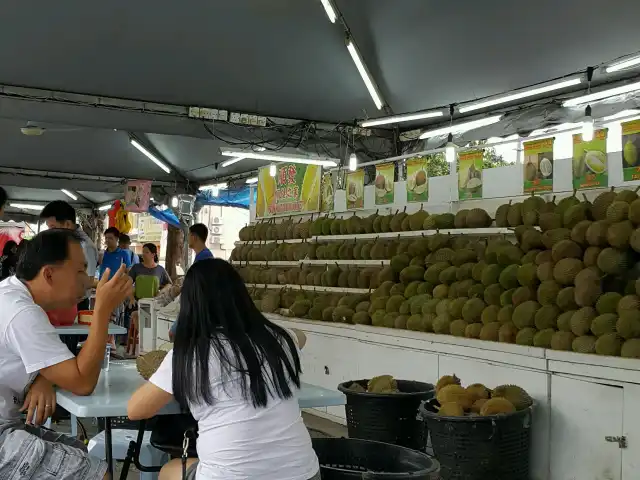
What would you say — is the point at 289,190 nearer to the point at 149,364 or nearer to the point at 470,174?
the point at 470,174

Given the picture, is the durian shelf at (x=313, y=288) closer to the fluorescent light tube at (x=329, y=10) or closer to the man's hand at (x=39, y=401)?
the fluorescent light tube at (x=329, y=10)

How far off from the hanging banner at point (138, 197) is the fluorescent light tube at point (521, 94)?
801 centimetres

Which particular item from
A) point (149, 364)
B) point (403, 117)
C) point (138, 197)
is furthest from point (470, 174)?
point (138, 197)

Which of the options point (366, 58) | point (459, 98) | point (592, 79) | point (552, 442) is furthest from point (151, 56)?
point (552, 442)

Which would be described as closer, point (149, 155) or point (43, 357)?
point (43, 357)

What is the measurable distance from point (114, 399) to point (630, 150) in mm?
4142

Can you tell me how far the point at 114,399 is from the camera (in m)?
2.44

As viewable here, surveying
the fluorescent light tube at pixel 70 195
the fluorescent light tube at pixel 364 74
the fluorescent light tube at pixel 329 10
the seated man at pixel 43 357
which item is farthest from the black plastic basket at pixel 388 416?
the fluorescent light tube at pixel 70 195

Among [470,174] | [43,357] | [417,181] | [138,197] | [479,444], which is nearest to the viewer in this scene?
[43,357]

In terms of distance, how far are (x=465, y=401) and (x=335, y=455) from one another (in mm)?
1694

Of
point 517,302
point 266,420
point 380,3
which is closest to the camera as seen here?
point 266,420

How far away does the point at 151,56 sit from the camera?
28.9 ft

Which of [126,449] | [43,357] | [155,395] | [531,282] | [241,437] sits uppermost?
[531,282]

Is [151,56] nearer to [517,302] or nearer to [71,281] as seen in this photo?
[517,302]
